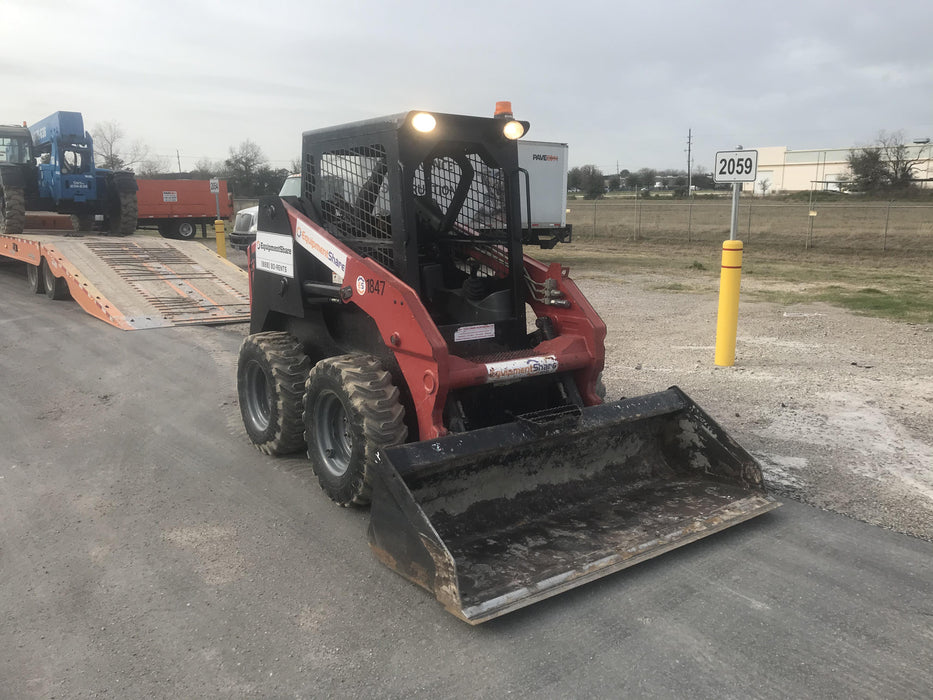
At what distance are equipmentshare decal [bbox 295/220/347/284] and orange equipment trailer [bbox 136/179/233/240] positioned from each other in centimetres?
2418

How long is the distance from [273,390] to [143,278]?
8395mm

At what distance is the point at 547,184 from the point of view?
16.2 metres

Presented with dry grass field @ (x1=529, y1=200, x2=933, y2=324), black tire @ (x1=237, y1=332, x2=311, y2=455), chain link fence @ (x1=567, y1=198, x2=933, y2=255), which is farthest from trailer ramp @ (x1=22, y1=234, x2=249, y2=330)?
chain link fence @ (x1=567, y1=198, x2=933, y2=255)

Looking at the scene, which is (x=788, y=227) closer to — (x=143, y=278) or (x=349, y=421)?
(x=143, y=278)

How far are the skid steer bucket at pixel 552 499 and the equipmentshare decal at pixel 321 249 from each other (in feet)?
4.87

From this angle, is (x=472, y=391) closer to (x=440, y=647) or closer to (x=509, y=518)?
(x=509, y=518)

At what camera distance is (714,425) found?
479cm

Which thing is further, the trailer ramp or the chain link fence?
the chain link fence

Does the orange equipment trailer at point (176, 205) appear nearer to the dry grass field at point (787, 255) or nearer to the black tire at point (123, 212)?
the black tire at point (123, 212)

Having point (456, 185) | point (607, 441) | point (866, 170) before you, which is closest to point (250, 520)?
point (607, 441)

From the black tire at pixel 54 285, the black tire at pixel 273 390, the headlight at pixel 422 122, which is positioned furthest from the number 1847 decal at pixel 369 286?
the black tire at pixel 54 285

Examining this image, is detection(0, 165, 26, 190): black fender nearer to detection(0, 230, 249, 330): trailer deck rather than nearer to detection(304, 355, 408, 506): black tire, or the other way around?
detection(0, 230, 249, 330): trailer deck

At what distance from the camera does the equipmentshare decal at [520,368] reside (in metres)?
4.38

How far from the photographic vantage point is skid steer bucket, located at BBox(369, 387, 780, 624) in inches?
140
